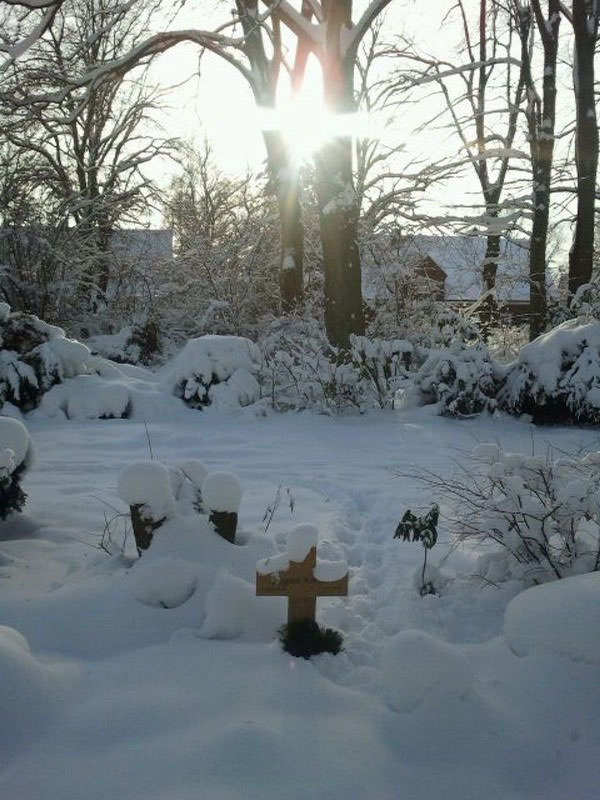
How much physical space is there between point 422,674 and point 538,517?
3.23ft

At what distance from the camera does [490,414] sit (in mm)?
7938

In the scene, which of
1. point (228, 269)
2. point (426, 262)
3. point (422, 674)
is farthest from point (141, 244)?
point (422, 674)

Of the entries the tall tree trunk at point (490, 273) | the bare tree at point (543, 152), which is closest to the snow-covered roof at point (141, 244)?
the tall tree trunk at point (490, 273)

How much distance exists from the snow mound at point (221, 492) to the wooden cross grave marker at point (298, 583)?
612 mm

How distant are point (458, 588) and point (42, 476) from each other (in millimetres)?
3503

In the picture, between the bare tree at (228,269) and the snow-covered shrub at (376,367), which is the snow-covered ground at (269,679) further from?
the bare tree at (228,269)

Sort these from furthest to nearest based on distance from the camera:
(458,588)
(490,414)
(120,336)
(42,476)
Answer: (120,336), (490,414), (42,476), (458,588)

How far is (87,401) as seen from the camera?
27.4 feet

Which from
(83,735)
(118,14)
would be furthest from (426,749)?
(118,14)

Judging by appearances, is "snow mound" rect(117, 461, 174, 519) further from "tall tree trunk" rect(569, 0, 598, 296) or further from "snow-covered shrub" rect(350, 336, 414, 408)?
"tall tree trunk" rect(569, 0, 598, 296)

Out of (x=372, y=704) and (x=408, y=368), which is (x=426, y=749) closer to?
(x=372, y=704)

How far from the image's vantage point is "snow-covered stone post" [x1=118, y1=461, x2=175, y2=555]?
2930 mm

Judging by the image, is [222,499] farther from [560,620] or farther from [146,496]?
[560,620]

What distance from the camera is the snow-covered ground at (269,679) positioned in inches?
71.6
